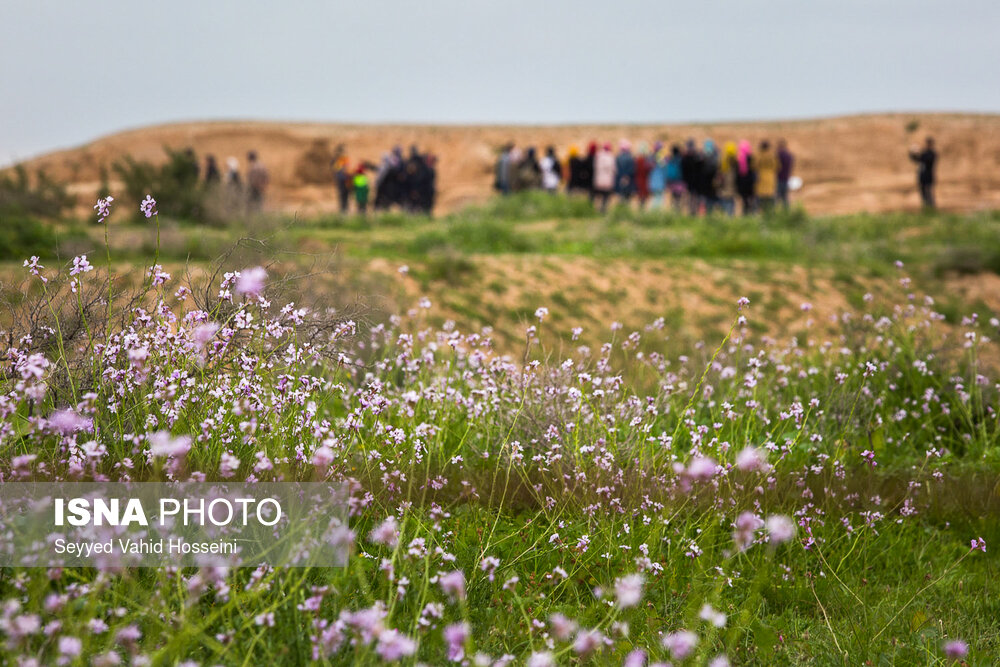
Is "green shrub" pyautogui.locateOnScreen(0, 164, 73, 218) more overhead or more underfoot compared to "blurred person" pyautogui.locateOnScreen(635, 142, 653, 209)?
more underfoot

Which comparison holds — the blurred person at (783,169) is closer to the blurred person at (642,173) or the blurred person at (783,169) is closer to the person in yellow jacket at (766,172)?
the person in yellow jacket at (766,172)

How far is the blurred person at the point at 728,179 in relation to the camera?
2161 centimetres

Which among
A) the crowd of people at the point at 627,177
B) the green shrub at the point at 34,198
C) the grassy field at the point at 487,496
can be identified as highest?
the crowd of people at the point at 627,177

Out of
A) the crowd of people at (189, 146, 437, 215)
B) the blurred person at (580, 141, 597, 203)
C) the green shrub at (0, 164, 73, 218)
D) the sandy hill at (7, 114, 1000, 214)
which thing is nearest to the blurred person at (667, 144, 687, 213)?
the blurred person at (580, 141, 597, 203)

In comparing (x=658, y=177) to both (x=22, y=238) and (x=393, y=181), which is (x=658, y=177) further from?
(x=22, y=238)

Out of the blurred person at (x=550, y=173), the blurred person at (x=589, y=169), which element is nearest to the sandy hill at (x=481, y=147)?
the blurred person at (x=550, y=173)

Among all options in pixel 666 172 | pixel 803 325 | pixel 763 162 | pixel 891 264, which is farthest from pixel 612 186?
pixel 803 325

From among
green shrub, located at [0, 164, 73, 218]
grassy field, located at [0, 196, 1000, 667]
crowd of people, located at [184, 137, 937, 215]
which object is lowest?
grassy field, located at [0, 196, 1000, 667]

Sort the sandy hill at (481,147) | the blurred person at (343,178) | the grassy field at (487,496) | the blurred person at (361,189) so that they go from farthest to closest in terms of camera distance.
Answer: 1. the sandy hill at (481,147)
2. the blurred person at (343,178)
3. the blurred person at (361,189)
4. the grassy field at (487,496)

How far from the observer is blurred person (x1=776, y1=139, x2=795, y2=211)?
72.3 ft

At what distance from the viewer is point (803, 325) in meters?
11.7

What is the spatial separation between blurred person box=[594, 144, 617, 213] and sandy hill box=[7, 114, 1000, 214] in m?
15.8

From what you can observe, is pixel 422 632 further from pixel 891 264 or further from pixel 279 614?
pixel 891 264

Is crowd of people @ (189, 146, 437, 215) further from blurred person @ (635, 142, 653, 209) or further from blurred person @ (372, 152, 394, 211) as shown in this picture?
blurred person @ (635, 142, 653, 209)
